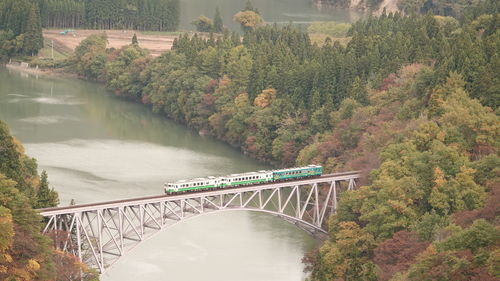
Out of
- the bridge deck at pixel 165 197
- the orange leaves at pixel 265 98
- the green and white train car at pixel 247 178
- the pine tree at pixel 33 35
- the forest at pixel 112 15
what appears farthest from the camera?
the forest at pixel 112 15

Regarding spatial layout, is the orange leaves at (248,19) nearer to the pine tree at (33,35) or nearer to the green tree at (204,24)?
the green tree at (204,24)

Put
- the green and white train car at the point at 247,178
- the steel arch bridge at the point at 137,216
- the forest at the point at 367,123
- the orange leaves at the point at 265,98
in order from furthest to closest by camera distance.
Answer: the orange leaves at the point at 265,98 < the green and white train car at the point at 247,178 < the steel arch bridge at the point at 137,216 < the forest at the point at 367,123

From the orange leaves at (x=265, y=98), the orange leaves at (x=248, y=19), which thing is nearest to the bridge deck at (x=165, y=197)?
the orange leaves at (x=265, y=98)

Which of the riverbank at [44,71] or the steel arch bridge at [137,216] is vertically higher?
the steel arch bridge at [137,216]

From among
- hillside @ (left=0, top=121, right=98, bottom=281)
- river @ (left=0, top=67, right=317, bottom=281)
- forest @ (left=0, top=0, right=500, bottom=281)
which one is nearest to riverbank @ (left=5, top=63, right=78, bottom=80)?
river @ (left=0, top=67, right=317, bottom=281)

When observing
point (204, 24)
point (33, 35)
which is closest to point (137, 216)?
point (33, 35)

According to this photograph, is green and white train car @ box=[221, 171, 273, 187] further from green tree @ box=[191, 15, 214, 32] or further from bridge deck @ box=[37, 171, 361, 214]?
green tree @ box=[191, 15, 214, 32]
